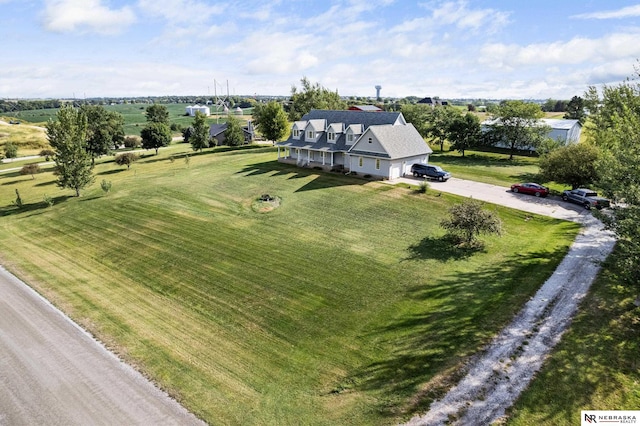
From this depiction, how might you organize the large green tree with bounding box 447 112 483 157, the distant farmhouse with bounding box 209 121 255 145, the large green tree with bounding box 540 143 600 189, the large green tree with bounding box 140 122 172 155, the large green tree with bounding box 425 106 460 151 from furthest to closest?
the distant farmhouse with bounding box 209 121 255 145 → the large green tree with bounding box 140 122 172 155 → the large green tree with bounding box 425 106 460 151 → the large green tree with bounding box 447 112 483 157 → the large green tree with bounding box 540 143 600 189

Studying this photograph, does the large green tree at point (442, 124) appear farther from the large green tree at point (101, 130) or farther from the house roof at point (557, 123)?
the large green tree at point (101, 130)

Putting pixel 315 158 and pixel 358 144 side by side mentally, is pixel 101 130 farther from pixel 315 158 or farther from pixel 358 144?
pixel 358 144

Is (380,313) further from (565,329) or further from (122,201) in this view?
(122,201)

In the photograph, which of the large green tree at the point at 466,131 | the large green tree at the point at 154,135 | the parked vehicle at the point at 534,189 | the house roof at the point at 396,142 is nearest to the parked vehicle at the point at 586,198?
the parked vehicle at the point at 534,189

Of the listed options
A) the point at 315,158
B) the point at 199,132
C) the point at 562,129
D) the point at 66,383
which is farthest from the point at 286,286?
the point at 562,129

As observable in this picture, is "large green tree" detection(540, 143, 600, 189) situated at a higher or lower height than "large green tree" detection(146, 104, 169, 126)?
lower

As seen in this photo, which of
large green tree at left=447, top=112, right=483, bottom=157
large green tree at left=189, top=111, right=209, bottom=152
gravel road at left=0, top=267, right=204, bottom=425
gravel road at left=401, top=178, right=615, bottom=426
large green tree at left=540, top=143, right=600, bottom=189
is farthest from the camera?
large green tree at left=189, top=111, right=209, bottom=152

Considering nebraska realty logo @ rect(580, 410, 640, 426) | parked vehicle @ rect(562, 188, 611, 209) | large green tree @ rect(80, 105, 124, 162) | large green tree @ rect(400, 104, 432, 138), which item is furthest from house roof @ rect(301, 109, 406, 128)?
large green tree @ rect(80, 105, 124, 162)

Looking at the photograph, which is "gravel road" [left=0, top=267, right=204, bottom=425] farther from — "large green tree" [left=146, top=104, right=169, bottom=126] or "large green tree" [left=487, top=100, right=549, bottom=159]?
"large green tree" [left=146, top=104, right=169, bottom=126]
